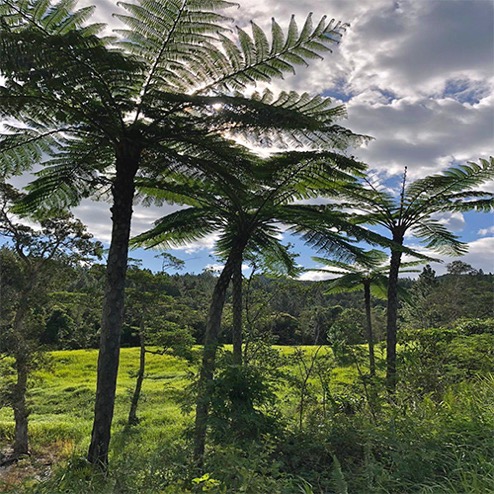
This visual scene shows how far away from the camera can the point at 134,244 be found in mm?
7371

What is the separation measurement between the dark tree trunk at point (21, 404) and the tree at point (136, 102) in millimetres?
7576

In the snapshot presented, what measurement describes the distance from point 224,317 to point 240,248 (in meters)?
5.60

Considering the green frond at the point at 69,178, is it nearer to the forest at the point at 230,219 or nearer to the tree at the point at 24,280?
the forest at the point at 230,219

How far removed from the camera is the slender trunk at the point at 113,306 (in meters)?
4.70

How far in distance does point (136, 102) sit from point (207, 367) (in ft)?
10.7

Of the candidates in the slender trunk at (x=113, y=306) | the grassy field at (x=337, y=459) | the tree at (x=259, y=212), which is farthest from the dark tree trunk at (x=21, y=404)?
the slender trunk at (x=113, y=306)

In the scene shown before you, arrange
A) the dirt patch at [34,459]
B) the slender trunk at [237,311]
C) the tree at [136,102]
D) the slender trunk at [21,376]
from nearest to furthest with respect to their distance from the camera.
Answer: the tree at [136,102], the slender trunk at [237,311], the dirt patch at [34,459], the slender trunk at [21,376]

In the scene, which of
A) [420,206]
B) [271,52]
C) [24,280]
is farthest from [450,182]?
[24,280]

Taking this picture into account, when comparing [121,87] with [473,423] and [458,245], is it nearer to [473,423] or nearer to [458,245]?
[473,423]

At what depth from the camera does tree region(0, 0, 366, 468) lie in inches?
167

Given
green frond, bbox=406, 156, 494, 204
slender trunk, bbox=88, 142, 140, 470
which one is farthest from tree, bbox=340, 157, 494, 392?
slender trunk, bbox=88, 142, 140, 470

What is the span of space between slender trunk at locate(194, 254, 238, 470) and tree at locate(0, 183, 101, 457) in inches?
280

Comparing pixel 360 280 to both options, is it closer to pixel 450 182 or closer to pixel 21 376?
pixel 450 182

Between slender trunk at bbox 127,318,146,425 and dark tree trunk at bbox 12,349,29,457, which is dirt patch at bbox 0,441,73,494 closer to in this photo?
dark tree trunk at bbox 12,349,29,457
